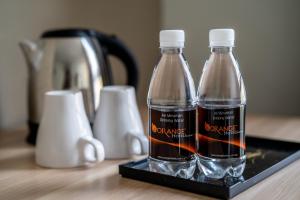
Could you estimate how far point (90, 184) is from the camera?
72cm

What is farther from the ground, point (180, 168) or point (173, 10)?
point (173, 10)

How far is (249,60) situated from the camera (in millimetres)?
1425

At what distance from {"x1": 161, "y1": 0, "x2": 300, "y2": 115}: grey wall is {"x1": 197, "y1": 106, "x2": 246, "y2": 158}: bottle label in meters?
0.70

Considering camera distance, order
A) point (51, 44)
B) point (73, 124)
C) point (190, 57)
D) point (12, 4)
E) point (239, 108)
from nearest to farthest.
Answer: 1. point (239, 108)
2. point (73, 124)
3. point (51, 44)
4. point (12, 4)
5. point (190, 57)

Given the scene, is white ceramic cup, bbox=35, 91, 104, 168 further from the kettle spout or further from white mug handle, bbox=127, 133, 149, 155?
the kettle spout

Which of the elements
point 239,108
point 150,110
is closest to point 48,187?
point 150,110

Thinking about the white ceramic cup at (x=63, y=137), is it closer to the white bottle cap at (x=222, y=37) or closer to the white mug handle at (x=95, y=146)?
the white mug handle at (x=95, y=146)

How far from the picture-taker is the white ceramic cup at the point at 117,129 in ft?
2.79

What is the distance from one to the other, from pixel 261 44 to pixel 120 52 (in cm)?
51

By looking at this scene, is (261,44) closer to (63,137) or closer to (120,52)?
(120,52)

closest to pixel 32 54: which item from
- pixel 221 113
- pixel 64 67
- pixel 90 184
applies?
pixel 64 67

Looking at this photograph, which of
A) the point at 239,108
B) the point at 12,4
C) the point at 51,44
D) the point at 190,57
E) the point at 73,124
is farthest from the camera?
the point at 190,57

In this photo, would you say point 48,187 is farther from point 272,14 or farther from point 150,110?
point 272,14

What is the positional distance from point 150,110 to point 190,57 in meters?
0.79
